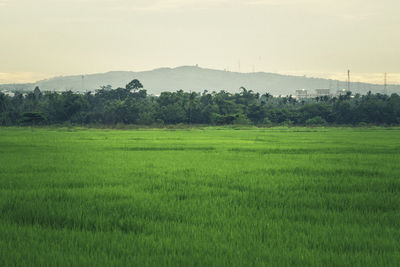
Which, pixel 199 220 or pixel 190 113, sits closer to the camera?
pixel 199 220

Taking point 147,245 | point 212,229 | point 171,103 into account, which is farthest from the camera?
point 171,103

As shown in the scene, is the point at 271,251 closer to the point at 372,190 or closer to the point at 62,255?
the point at 62,255

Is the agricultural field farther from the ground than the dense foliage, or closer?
closer

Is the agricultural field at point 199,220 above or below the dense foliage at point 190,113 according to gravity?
below

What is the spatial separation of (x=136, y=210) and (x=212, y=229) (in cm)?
160

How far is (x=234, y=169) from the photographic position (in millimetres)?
11555

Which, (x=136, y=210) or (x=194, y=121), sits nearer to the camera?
(x=136, y=210)

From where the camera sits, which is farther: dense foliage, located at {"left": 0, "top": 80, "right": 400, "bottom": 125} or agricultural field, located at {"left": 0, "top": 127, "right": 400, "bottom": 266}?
dense foliage, located at {"left": 0, "top": 80, "right": 400, "bottom": 125}

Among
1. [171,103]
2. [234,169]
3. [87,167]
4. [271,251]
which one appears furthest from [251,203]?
[171,103]

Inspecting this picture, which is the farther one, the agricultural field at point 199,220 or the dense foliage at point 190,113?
the dense foliage at point 190,113

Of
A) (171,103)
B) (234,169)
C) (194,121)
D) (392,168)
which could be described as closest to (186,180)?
(234,169)

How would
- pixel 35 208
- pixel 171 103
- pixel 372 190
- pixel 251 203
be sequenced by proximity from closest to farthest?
pixel 35 208, pixel 251 203, pixel 372 190, pixel 171 103

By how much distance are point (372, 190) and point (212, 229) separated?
4.57 metres

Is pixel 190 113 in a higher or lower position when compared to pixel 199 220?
higher
